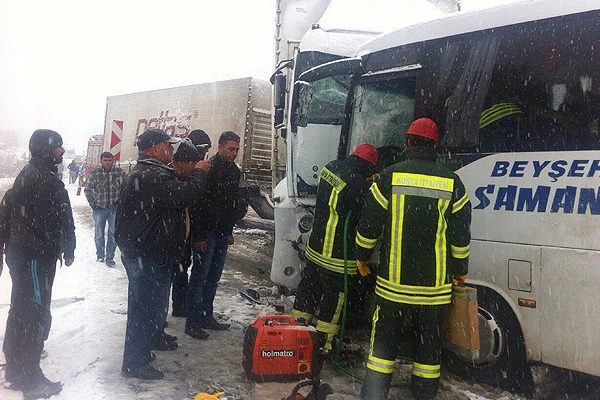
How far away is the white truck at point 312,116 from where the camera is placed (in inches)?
227

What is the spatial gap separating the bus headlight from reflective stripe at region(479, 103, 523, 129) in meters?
2.39

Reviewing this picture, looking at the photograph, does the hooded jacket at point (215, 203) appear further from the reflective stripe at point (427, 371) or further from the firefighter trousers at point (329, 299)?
the reflective stripe at point (427, 371)

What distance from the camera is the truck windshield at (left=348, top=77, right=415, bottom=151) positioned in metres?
4.71

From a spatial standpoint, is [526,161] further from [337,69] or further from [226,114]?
[226,114]

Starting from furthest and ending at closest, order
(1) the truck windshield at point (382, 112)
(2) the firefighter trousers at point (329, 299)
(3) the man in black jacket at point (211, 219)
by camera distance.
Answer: (3) the man in black jacket at point (211, 219)
(1) the truck windshield at point (382, 112)
(2) the firefighter trousers at point (329, 299)

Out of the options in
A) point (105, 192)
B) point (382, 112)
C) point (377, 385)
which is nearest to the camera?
point (377, 385)

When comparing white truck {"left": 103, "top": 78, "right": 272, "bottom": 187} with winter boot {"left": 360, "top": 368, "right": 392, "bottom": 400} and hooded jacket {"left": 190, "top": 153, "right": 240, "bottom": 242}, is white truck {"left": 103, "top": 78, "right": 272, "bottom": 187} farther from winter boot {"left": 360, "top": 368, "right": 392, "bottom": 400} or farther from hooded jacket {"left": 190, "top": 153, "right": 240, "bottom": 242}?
winter boot {"left": 360, "top": 368, "right": 392, "bottom": 400}

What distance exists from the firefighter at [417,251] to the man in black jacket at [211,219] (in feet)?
5.75

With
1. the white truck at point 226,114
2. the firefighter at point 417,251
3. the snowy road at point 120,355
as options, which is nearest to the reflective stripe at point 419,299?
the firefighter at point 417,251

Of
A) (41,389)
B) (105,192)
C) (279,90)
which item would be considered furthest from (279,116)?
(41,389)

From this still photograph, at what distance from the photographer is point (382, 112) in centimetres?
504

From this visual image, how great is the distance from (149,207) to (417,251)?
2.02m

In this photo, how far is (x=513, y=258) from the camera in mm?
3660

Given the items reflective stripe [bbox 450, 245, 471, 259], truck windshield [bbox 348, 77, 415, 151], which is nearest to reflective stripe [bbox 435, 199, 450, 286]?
reflective stripe [bbox 450, 245, 471, 259]
